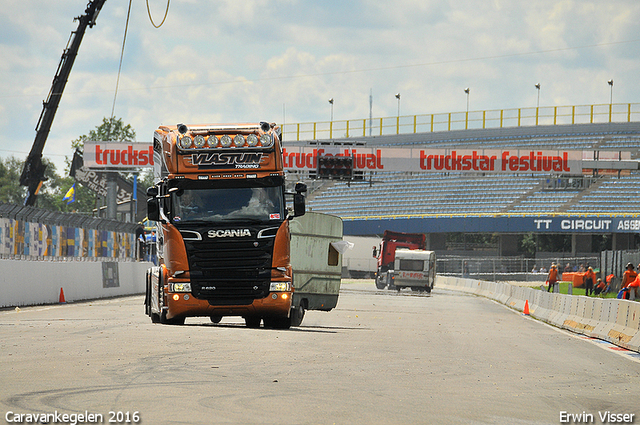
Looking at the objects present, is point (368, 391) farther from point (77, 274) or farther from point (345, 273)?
point (345, 273)

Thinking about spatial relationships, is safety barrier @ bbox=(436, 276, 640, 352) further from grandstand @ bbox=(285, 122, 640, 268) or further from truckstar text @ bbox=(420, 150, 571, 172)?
grandstand @ bbox=(285, 122, 640, 268)

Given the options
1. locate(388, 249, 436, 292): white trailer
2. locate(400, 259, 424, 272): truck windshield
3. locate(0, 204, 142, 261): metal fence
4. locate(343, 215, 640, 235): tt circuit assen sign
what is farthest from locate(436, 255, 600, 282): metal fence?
locate(0, 204, 142, 261): metal fence

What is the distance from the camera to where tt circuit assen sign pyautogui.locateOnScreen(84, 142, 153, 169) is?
5391 centimetres

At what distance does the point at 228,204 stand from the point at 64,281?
15222 millimetres

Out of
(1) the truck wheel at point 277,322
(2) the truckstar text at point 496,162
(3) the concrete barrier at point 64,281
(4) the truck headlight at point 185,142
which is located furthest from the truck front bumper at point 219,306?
(2) the truckstar text at point 496,162

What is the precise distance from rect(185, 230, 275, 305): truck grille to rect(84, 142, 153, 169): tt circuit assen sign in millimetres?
39462

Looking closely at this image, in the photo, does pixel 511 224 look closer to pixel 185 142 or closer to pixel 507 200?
pixel 507 200

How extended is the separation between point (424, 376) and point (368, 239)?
66.2 metres

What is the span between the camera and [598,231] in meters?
71.2

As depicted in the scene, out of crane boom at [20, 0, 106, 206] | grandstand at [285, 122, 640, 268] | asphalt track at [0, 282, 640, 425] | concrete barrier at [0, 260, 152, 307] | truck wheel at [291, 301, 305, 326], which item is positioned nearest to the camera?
asphalt track at [0, 282, 640, 425]

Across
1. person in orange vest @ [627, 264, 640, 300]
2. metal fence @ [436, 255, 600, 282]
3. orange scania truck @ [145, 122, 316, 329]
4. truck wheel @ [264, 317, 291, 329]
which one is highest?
orange scania truck @ [145, 122, 316, 329]

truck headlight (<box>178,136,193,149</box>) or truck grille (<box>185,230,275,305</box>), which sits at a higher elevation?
truck headlight (<box>178,136,193,149</box>)

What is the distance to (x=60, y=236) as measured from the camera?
98.9ft

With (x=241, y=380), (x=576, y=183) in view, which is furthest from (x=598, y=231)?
(x=241, y=380)
